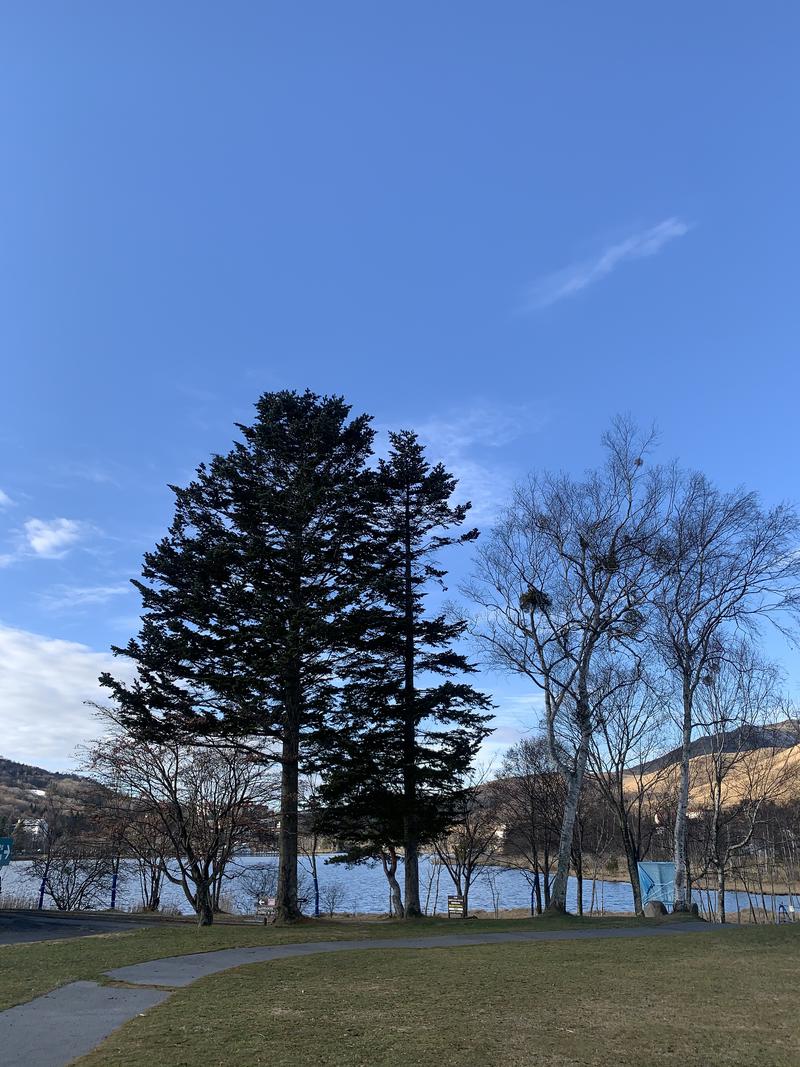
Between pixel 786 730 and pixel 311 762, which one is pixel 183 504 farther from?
pixel 786 730

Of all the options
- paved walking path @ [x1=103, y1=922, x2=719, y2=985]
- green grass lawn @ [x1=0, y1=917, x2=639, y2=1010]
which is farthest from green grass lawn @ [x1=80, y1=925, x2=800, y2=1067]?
green grass lawn @ [x1=0, y1=917, x2=639, y2=1010]

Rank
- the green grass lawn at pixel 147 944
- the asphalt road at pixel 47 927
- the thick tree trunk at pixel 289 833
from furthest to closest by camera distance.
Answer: the thick tree trunk at pixel 289 833 → the asphalt road at pixel 47 927 → the green grass lawn at pixel 147 944

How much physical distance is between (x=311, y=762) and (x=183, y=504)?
9.36 metres

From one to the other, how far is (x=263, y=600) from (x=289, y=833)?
22.1 feet

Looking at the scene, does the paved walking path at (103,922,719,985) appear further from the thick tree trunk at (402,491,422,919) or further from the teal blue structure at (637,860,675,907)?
the teal blue structure at (637,860,675,907)

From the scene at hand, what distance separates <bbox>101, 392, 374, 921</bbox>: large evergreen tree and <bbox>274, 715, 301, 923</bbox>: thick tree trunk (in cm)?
4

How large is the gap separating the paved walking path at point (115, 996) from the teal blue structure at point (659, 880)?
10789 millimetres

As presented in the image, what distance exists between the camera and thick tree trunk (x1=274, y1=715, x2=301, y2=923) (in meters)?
20.4

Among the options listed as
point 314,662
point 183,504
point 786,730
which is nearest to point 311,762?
point 314,662

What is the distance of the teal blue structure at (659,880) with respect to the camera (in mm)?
26250

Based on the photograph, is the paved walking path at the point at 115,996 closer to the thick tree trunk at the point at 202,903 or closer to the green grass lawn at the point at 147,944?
the green grass lawn at the point at 147,944

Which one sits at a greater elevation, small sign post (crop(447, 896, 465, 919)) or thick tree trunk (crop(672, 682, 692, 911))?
thick tree trunk (crop(672, 682, 692, 911))

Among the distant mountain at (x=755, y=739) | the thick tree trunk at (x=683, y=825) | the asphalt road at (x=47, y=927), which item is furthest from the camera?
the distant mountain at (x=755, y=739)

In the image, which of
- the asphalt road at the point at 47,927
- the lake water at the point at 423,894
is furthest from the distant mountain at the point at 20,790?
the asphalt road at the point at 47,927
